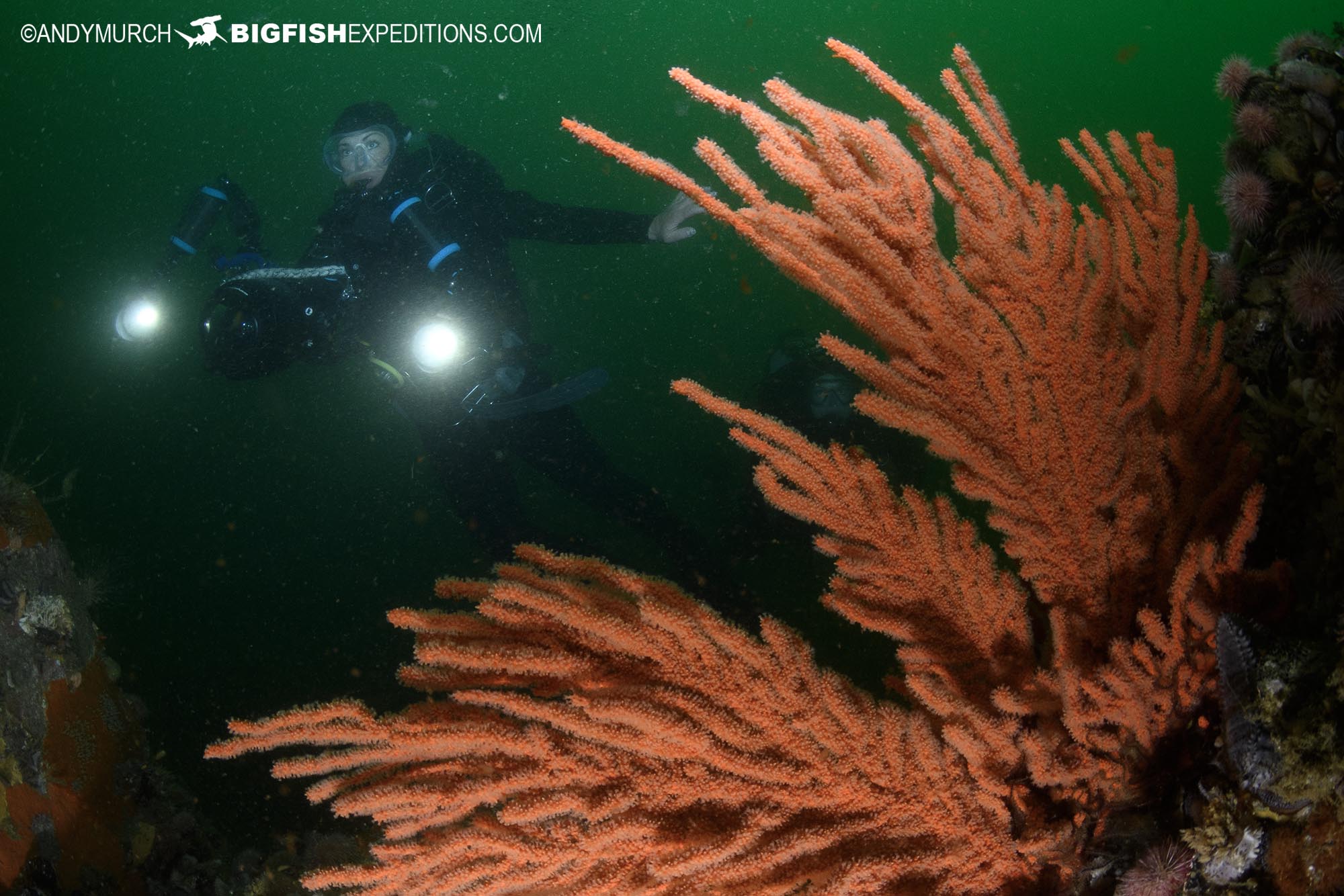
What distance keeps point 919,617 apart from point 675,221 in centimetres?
225

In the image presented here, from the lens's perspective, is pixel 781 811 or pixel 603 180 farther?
pixel 603 180

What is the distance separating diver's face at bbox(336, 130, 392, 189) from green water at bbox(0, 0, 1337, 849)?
328cm

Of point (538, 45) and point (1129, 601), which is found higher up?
point (538, 45)

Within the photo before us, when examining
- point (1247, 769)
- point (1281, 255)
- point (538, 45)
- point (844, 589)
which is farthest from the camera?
point (538, 45)

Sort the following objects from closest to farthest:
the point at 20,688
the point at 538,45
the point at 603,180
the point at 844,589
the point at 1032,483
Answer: the point at 1032,483
the point at 844,589
the point at 20,688
the point at 603,180
the point at 538,45

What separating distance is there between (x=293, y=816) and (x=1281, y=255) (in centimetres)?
816

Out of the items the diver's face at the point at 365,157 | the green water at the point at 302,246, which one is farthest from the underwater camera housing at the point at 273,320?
the green water at the point at 302,246

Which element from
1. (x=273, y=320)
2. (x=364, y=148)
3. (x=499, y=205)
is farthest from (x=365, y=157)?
(x=273, y=320)

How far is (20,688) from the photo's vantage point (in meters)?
4.20

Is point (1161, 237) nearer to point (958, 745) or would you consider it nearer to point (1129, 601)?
point (1129, 601)

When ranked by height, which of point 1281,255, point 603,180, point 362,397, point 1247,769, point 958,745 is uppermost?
point 603,180

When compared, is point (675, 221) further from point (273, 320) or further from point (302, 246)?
point (302, 246)

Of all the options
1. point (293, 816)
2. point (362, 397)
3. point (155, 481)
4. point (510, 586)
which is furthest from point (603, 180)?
point (510, 586)

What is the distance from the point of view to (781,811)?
2002 mm
